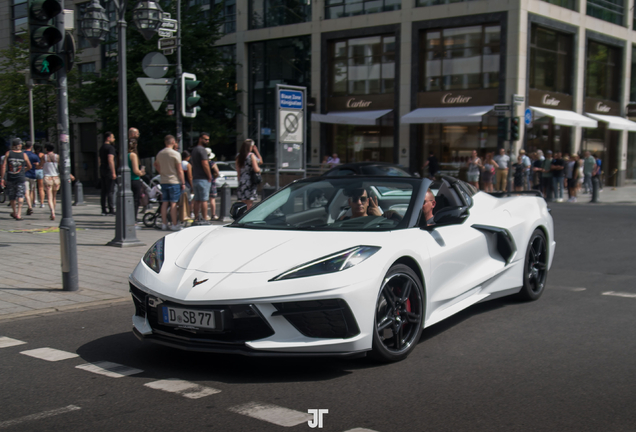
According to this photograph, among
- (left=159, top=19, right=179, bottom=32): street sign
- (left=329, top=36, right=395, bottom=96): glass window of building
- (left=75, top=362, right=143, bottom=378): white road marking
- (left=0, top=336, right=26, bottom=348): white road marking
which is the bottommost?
(left=0, top=336, right=26, bottom=348): white road marking

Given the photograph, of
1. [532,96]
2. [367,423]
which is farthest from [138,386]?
[532,96]

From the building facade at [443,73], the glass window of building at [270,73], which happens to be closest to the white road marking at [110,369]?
the building facade at [443,73]

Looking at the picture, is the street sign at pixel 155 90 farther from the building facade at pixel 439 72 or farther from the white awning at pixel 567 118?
the white awning at pixel 567 118

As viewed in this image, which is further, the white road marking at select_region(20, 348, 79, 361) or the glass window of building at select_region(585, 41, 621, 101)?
the glass window of building at select_region(585, 41, 621, 101)

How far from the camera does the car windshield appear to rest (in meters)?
5.07

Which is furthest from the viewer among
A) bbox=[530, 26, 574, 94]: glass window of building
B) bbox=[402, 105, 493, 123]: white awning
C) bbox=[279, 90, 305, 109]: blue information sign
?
bbox=[530, 26, 574, 94]: glass window of building

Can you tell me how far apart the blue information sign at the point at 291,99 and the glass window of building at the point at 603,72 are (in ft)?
84.9

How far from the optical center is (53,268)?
852 cm

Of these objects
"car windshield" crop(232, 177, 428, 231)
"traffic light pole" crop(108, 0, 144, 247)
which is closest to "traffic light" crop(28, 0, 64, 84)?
"car windshield" crop(232, 177, 428, 231)

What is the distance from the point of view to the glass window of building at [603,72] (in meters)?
34.4

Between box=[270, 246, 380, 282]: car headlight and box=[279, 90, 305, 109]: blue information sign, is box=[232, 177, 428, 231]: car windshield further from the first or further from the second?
box=[279, 90, 305, 109]: blue information sign

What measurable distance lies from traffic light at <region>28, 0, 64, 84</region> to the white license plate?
3968 mm

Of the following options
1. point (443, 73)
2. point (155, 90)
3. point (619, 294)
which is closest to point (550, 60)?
point (443, 73)

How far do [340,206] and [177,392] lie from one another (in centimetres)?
209
